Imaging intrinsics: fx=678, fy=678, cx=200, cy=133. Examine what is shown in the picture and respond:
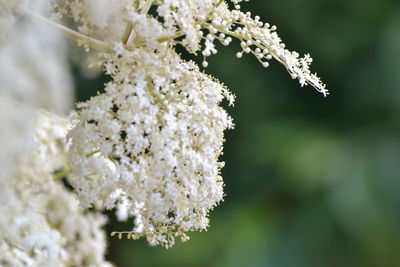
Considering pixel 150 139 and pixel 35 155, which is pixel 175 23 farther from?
pixel 35 155

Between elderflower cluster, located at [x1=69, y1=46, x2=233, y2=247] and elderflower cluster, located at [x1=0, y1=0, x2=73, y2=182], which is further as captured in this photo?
elderflower cluster, located at [x1=69, y1=46, x2=233, y2=247]

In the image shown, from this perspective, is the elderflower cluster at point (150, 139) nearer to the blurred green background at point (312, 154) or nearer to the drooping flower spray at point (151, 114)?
the drooping flower spray at point (151, 114)

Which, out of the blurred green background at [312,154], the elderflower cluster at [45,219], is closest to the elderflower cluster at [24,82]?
the elderflower cluster at [45,219]

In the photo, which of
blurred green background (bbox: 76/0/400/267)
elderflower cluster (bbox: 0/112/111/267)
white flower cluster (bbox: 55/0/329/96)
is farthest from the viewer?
blurred green background (bbox: 76/0/400/267)

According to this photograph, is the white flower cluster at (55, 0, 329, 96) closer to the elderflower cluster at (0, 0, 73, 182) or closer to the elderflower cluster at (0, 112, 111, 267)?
the elderflower cluster at (0, 0, 73, 182)

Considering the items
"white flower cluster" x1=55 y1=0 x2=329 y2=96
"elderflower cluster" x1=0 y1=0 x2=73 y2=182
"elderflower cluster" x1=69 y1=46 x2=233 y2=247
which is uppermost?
"white flower cluster" x1=55 y1=0 x2=329 y2=96

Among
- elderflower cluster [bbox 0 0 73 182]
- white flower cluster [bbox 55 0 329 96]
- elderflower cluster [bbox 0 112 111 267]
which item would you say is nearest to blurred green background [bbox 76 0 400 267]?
elderflower cluster [bbox 0 112 111 267]
